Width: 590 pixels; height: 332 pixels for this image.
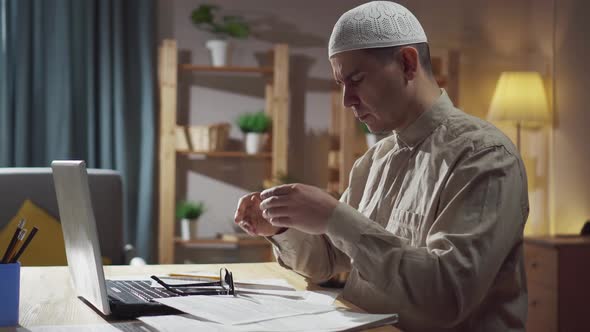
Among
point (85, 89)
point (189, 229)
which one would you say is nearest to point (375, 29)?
point (189, 229)

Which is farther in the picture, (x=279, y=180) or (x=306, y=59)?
(x=306, y=59)

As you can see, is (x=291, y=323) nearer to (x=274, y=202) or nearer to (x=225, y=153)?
(x=274, y=202)

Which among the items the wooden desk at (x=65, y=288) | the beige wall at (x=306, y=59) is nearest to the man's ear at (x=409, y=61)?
the wooden desk at (x=65, y=288)

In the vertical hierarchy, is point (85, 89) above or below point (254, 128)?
above

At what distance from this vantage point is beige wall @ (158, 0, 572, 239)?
468 centimetres

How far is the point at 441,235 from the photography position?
1.36 meters

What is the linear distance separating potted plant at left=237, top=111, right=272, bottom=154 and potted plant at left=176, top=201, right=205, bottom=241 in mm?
453

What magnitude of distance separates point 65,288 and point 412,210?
73cm

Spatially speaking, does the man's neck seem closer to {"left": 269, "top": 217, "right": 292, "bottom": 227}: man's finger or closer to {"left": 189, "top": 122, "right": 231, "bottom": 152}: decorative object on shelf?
{"left": 269, "top": 217, "right": 292, "bottom": 227}: man's finger

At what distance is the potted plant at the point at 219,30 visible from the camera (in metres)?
4.38

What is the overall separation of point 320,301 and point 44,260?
1925 mm

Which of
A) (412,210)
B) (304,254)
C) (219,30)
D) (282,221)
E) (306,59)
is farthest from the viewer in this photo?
(306,59)

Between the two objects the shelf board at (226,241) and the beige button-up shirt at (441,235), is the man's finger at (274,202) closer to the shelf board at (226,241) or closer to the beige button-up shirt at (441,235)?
the beige button-up shirt at (441,235)

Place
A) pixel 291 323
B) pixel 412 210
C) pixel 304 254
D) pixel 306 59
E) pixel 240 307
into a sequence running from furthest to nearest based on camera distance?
pixel 306 59 → pixel 304 254 → pixel 412 210 → pixel 240 307 → pixel 291 323
